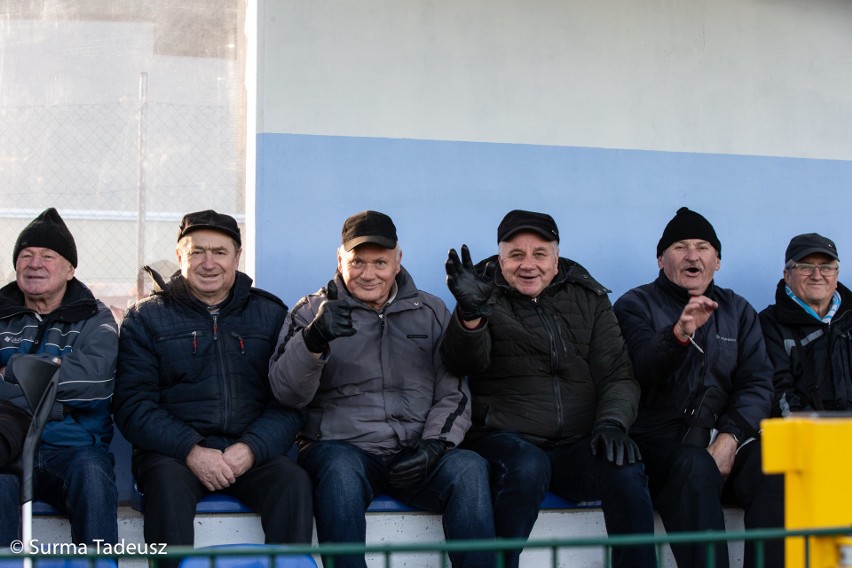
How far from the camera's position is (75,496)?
3.27m

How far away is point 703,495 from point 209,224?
6.44 feet

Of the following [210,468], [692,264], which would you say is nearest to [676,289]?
[692,264]

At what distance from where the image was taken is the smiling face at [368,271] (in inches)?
144

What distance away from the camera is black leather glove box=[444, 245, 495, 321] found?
3.40m

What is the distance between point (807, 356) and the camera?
409 centimetres

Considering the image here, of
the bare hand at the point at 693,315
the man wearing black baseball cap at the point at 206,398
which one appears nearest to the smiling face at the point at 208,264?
the man wearing black baseball cap at the point at 206,398

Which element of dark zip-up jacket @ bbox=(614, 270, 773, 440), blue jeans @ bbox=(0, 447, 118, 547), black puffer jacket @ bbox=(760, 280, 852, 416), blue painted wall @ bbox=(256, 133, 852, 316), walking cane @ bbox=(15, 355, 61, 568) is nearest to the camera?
walking cane @ bbox=(15, 355, 61, 568)

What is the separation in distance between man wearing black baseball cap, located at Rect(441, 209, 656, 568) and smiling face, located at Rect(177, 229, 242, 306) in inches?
33.0

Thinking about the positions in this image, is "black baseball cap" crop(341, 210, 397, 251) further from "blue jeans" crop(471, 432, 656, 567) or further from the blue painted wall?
"blue jeans" crop(471, 432, 656, 567)

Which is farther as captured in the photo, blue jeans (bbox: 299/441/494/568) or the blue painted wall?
the blue painted wall

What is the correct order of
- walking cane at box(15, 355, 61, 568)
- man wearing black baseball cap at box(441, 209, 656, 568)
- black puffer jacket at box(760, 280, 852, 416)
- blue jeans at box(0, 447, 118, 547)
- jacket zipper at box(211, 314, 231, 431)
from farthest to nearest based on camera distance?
black puffer jacket at box(760, 280, 852, 416)
jacket zipper at box(211, 314, 231, 431)
man wearing black baseball cap at box(441, 209, 656, 568)
blue jeans at box(0, 447, 118, 547)
walking cane at box(15, 355, 61, 568)

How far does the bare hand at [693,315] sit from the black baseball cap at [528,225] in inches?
23.4

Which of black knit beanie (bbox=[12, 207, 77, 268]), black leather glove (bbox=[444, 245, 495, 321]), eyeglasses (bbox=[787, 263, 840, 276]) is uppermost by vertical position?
black knit beanie (bbox=[12, 207, 77, 268])

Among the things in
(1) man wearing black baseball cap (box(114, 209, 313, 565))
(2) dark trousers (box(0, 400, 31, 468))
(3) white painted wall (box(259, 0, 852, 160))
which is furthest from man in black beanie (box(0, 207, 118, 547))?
(3) white painted wall (box(259, 0, 852, 160))
